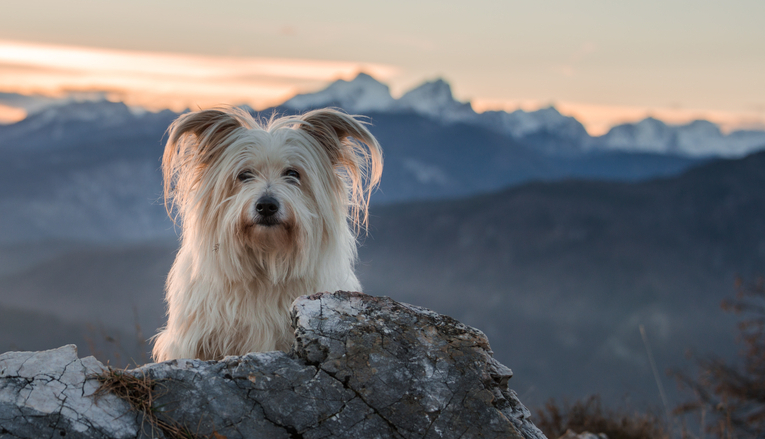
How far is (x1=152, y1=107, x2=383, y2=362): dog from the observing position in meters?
3.92

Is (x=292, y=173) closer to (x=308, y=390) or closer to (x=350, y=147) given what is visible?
(x=350, y=147)

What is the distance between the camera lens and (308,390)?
2.65 meters

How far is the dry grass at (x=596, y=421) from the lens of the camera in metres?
6.63

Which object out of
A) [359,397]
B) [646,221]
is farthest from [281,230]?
[646,221]

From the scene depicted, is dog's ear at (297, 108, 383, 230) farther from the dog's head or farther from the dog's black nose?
the dog's black nose

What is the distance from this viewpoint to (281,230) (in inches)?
153

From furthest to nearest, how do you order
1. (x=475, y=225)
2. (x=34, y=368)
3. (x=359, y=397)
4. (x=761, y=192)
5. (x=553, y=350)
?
1. (x=475, y=225)
2. (x=761, y=192)
3. (x=553, y=350)
4. (x=359, y=397)
5. (x=34, y=368)

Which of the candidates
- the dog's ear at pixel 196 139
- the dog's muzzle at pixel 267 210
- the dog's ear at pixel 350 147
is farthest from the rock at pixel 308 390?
the dog's ear at pixel 196 139

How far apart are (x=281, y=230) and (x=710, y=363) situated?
62.6 feet

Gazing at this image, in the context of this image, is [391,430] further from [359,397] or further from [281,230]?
[281,230]

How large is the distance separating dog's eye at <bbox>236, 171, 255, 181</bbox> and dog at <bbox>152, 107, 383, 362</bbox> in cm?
1

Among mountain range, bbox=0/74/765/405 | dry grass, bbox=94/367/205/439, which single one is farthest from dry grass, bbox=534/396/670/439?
mountain range, bbox=0/74/765/405

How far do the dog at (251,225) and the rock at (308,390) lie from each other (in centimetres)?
103

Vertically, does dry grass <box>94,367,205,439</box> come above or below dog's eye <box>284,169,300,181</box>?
below
